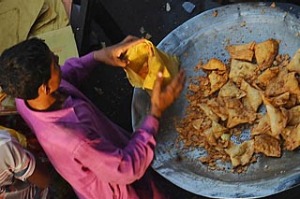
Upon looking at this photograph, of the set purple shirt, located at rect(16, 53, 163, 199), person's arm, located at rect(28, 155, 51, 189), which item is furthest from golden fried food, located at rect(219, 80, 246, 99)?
person's arm, located at rect(28, 155, 51, 189)

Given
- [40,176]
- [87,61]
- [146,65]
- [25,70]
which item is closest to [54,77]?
[25,70]

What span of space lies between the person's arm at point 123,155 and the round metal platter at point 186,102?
49 cm

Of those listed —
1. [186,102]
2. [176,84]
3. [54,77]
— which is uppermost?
[54,77]

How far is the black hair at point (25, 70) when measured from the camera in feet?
6.10

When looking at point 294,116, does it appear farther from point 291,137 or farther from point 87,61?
point 87,61

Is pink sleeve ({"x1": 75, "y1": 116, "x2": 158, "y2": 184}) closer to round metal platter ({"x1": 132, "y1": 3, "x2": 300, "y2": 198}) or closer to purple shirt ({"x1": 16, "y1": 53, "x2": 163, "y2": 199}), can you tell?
purple shirt ({"x1": 16, "y1": 53, "x2": 163, "y2": 199})

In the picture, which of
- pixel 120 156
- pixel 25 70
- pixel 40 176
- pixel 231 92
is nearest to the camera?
pixel 25 70

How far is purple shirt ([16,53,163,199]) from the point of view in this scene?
1945mm

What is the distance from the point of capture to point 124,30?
370 centimetres

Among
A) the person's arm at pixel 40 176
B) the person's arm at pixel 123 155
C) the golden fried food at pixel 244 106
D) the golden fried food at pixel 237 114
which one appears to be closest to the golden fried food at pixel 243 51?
the golden fried food at pixel 244 106

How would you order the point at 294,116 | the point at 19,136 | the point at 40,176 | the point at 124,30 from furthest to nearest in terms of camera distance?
the point at 124,30
the point at 294,116
the point at 19,136
the point at 40,176

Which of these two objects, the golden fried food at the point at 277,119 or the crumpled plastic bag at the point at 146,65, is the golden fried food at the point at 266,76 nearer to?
the golden fried food at the point at 277,119

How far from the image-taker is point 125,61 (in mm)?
2504

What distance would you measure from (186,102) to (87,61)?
1.95ft
